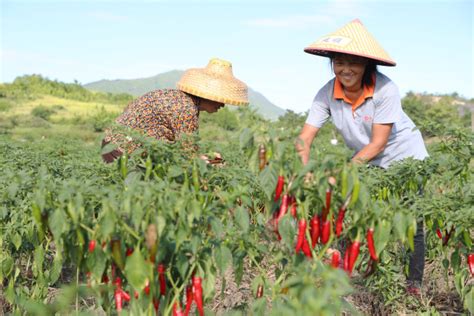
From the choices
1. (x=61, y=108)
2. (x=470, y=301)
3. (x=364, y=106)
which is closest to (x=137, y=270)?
(x=470, y=301)

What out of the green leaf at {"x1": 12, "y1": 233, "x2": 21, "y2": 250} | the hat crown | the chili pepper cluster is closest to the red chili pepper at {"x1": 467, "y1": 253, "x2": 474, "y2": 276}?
the chili pepper cluster

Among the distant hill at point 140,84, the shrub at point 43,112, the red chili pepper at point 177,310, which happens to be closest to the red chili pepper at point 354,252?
the red chili pepper at point 177,310

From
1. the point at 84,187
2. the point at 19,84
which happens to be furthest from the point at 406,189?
the point at 19,84

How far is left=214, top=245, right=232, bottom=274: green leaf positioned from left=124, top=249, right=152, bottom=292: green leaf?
240mm

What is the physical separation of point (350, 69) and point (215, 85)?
0.77m

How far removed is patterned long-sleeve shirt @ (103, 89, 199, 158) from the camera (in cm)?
344

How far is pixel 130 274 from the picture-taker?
1.89m

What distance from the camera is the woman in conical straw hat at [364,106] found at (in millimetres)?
3160

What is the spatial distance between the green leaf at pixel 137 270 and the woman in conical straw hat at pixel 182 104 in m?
1.56

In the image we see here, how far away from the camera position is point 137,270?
6.21 feet

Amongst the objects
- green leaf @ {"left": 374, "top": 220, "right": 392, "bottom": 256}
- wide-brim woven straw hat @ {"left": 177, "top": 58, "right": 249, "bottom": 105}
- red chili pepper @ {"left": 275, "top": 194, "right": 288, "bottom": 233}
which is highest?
wide-brim woven straw hat @ {"left": 177, "top": 58, "right": 249, "bottom": 105}

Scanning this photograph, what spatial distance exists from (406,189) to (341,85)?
0.72 m

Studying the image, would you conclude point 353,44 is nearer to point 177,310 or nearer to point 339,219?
point 339,219

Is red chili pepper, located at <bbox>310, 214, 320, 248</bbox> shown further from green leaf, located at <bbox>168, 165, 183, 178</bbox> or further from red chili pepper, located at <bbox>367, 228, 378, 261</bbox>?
green leaf, located at <bbox>168, 165, 183, 178</bbox>
